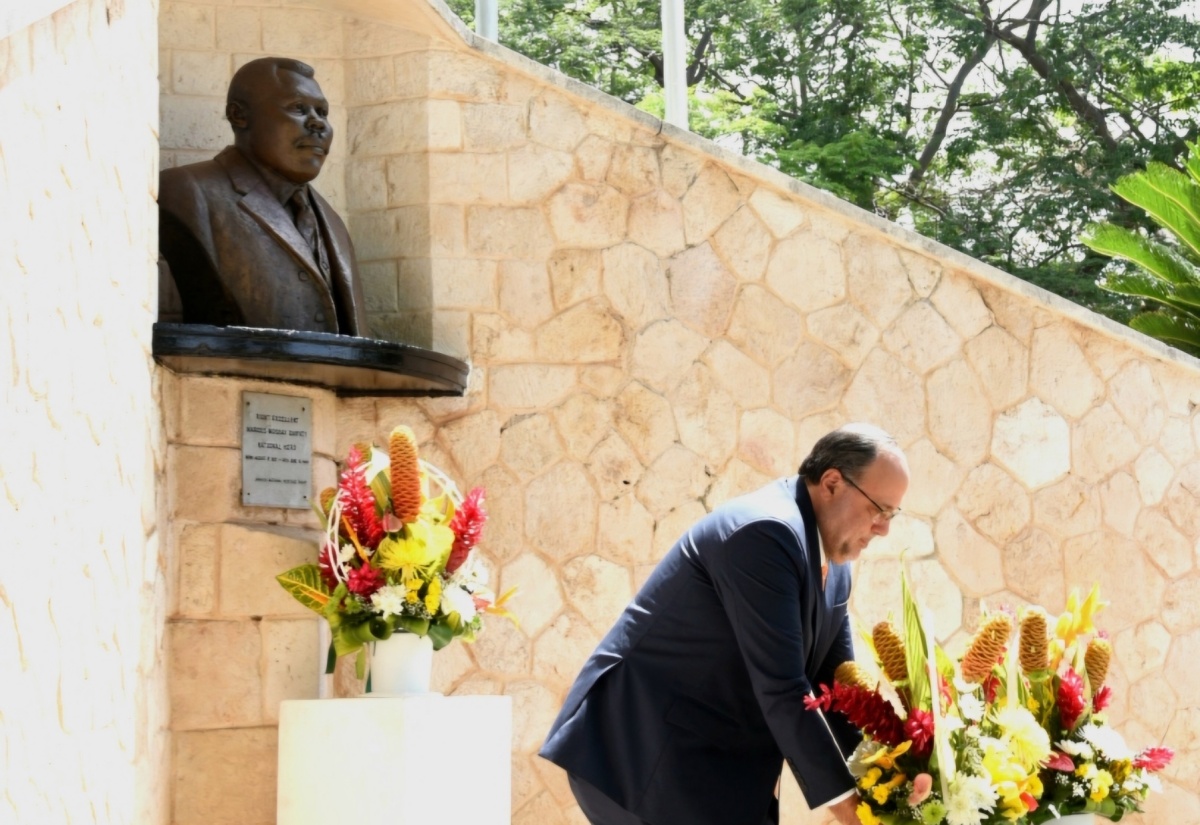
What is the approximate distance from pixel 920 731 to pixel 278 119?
10.5 ft

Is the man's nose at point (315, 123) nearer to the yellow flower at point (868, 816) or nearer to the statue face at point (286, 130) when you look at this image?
the statue face at point (286, 130)

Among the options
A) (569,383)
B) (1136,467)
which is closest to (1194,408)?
(1136,467)

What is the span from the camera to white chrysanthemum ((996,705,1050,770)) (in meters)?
2.93

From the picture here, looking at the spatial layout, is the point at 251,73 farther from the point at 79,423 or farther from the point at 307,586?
the point at 79,423

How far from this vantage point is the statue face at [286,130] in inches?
204

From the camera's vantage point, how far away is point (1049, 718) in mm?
3131

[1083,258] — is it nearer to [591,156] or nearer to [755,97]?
[755,97]

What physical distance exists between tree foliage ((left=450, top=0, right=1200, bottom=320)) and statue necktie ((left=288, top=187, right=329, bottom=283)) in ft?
30.4

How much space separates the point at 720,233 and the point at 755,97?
9438 mm

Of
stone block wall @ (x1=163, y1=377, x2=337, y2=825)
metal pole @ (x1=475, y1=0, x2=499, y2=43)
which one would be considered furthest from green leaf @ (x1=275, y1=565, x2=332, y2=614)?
metal pole @ (x1=475, y1=0, x2=499, y2=43)

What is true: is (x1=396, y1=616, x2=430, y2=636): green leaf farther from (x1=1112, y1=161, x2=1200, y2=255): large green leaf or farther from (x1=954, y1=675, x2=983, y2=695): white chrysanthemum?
(x1=1112, y1=161, x2=1200, y2=255): large green leaf

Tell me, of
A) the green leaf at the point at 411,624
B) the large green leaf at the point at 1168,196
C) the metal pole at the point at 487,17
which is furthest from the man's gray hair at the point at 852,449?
the large green leaf at the point at 1168,196

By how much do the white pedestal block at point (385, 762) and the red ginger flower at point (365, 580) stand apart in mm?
281

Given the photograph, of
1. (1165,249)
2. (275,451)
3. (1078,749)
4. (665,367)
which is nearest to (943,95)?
(1165,249)
